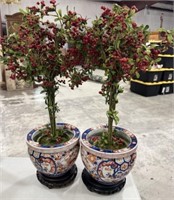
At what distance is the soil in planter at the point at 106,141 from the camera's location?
3.76ft

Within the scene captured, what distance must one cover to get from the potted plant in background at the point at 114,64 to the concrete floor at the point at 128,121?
→ 0.71 metres

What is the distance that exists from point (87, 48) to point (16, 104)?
3168 mm

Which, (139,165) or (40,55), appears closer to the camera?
(40,55)

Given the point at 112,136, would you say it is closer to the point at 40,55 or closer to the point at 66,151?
the point at 66,151

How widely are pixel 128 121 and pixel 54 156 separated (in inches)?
82.1

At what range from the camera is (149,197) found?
1561 mm

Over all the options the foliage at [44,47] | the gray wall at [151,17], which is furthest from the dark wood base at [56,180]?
the gray wall at [151,17]

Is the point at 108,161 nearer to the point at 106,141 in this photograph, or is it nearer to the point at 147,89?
the point at 106,141

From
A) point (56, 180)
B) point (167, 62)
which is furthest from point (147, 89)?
point (56, 180)

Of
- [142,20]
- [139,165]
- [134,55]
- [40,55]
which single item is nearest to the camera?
[134,55]

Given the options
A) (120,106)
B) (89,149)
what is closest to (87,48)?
(89,149)

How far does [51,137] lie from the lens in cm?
125

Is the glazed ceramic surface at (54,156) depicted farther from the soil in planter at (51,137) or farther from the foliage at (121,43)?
the foliage at (121,43)

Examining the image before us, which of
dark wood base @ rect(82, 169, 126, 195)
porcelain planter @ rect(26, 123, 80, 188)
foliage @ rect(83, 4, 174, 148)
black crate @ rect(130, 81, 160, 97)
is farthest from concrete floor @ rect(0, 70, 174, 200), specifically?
foliage @ rect(83, 4, 174, 148)
